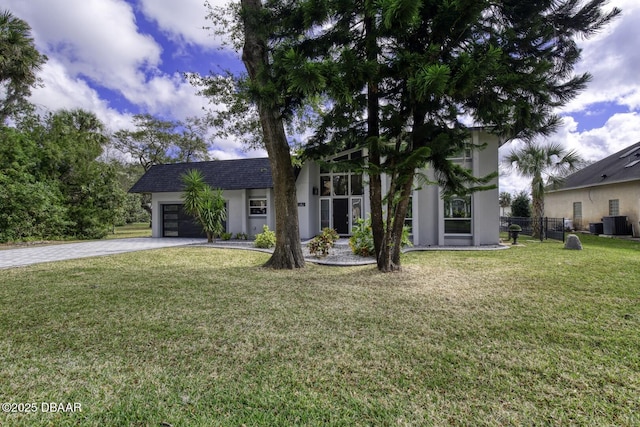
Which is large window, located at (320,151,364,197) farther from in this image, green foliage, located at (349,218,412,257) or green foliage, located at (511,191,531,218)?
green foliage, located at (511,191,531,218)

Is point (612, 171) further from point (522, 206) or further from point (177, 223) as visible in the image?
point (177, 223)

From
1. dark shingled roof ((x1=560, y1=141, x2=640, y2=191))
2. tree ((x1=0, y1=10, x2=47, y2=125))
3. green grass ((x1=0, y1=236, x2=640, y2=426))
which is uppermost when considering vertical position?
tree ((x1=0, y1=10, x2=47, y2=125))

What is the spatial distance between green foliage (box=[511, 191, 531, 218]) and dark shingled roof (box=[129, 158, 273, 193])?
1958 centimetres

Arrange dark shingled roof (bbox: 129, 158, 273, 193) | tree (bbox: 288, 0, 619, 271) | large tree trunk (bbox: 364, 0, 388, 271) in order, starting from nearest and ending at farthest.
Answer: tree (bbox: 288, 0, 619, 271)
large tree trunk (bbox: 364, 0, 388, 271)
dark shingled roof (bbox: 129, 158, 273, 193)

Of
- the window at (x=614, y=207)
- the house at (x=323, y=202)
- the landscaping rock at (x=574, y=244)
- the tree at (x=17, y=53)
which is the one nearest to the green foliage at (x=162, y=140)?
the house at (x=323, y=202)

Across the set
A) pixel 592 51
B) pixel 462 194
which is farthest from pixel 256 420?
pixel 592 51

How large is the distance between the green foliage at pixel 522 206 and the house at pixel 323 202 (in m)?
13.5

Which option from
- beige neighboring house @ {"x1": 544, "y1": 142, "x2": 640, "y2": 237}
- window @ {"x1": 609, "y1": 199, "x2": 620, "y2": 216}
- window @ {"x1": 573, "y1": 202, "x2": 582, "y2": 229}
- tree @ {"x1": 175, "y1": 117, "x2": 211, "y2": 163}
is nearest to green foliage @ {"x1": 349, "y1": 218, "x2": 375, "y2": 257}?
beige neighboring house @ {"x1": 544, "y1": 142, "x2": 640, "y2": 237}

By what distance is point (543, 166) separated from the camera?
50.3ft

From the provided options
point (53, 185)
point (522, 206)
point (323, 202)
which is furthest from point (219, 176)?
point (522, 206)

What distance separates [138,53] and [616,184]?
26.2 m

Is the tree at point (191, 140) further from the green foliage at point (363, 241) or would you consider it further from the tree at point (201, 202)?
the green foliage at point (363, 241)

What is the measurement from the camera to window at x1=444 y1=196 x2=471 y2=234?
1263 centimetres

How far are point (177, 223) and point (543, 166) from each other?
67.1 ft
